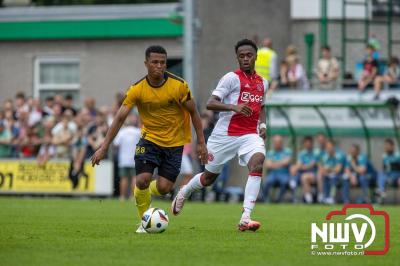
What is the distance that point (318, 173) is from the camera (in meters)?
26.4

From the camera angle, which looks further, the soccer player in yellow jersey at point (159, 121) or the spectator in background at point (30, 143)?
the spectator in background at point (30, 143)

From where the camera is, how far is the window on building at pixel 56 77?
34281mm

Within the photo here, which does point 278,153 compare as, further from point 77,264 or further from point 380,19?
point 77,264

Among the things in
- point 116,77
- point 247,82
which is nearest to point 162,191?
point 247,82

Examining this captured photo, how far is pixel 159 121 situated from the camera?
13.9 meters

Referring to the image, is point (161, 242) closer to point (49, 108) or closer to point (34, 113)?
point (34, 113)

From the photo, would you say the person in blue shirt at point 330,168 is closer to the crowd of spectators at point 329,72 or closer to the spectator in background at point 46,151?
the crowd of spectators at point 329,72

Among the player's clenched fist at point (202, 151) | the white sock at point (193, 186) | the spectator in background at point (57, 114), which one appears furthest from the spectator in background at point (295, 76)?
the player's clenched fist at point (202, 151)

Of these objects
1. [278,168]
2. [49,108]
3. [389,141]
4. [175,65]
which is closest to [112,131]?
[389,141]

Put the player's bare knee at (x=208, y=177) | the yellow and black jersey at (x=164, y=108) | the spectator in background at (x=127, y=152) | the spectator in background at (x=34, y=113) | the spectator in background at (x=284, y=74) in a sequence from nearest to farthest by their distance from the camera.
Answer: the yellow and black jersey at (x=164, y=108) → the player's bare knee at (x=208, y=177) → the spectator in background at (x=127, y=152) → the spectator in background at (x=284, y=74) → the spectator in background at (x=34, y=113)

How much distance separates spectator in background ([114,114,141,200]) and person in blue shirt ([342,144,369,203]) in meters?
4.94

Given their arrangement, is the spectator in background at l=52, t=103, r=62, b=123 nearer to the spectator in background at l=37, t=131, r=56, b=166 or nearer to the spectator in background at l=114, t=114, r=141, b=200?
the spectator in background at l=37, t=131, r=56, b=166

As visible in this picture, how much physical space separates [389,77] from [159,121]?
567 inches

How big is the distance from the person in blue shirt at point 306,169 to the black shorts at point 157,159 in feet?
40.7
